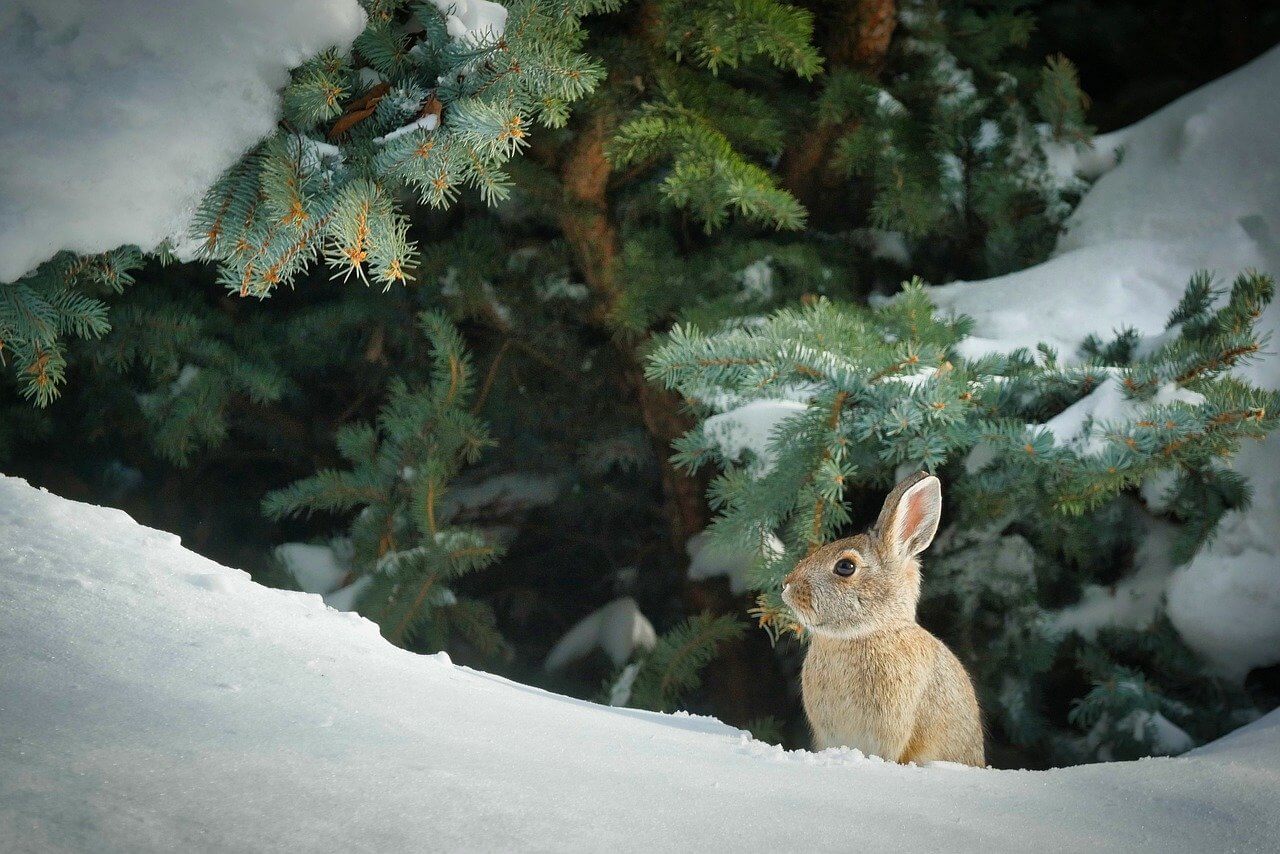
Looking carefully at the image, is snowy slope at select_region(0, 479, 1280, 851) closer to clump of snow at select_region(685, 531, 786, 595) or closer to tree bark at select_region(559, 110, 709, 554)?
tree bark at select_region(559, 110, 709, 554)

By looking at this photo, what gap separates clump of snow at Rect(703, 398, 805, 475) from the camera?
1941mm

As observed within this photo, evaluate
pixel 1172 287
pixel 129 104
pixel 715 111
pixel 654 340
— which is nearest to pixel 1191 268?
pixel 1172 287

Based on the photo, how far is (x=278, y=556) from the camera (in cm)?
274

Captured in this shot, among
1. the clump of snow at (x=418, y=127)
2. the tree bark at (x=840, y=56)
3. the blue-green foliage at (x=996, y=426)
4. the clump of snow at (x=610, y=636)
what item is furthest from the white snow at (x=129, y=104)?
the clump of snow at (x=610, y=636)

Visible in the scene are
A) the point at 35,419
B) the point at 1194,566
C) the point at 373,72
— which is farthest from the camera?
the point at 35,419

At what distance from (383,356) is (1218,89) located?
245 centimetres

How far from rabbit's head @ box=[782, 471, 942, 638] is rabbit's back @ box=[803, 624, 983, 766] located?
0.15 ft

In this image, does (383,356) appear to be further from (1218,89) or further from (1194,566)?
(1218,89)

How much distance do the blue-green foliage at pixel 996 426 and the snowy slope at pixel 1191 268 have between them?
3.0 inches

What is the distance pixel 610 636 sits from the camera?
3.06 m

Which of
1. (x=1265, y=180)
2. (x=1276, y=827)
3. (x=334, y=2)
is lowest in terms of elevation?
(x=1276, y=827)

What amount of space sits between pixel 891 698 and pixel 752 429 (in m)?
0.54

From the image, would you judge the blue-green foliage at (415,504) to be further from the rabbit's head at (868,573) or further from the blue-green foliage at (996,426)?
the rabbit's head at (868,573)

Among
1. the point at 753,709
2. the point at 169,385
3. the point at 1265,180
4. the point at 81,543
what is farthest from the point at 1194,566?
the point at 169,385
